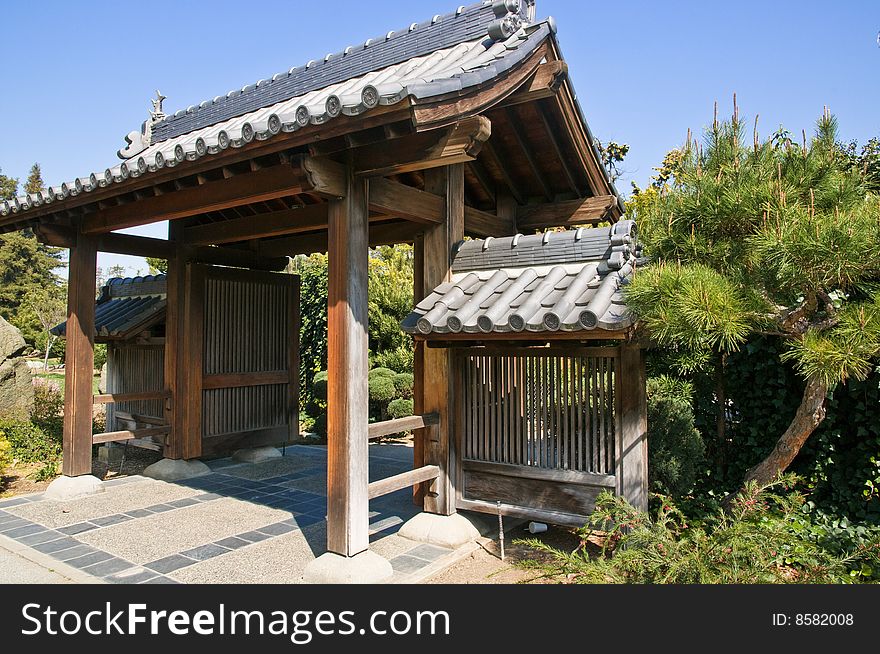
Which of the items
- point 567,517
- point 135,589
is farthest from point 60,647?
point 567,517

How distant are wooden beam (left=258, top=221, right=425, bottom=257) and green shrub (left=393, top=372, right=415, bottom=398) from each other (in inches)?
125

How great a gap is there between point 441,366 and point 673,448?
2020mm

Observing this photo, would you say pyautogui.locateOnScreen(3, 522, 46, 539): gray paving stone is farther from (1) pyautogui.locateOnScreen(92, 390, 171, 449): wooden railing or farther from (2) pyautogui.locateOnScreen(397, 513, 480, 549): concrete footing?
(2) pyautogui.locateOnScreen(397, 513, 480, 549): concrete footing

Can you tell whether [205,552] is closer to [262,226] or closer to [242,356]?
[262,226]

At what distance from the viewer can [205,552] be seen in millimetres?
4809

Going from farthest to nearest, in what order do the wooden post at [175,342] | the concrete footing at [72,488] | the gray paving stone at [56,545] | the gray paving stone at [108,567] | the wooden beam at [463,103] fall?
the wooden post at [175,342] → the concrete footing at [72,488] → the gray paving stone at [56,545] → the gray paving stone at [108,567] → the wooden beam at [463,103]

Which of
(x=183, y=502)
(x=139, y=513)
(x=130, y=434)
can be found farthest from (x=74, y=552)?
(x=130, y=434)

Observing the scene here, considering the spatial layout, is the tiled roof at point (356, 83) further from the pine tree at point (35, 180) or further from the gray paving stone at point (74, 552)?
the pine tree at point (35, 180)

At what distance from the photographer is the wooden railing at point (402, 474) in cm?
465

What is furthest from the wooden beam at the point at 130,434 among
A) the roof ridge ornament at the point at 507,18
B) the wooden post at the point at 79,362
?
the roof ridge ornament at the point at 507,18

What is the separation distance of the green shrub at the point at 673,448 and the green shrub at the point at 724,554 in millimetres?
545

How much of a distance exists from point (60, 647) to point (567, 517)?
3.29 meters

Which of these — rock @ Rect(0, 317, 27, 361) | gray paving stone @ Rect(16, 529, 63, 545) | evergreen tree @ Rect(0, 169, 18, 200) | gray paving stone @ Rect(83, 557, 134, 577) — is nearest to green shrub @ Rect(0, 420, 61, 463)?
rock @ Rect(0, 317, 27, 361)

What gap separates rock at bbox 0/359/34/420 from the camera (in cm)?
972
